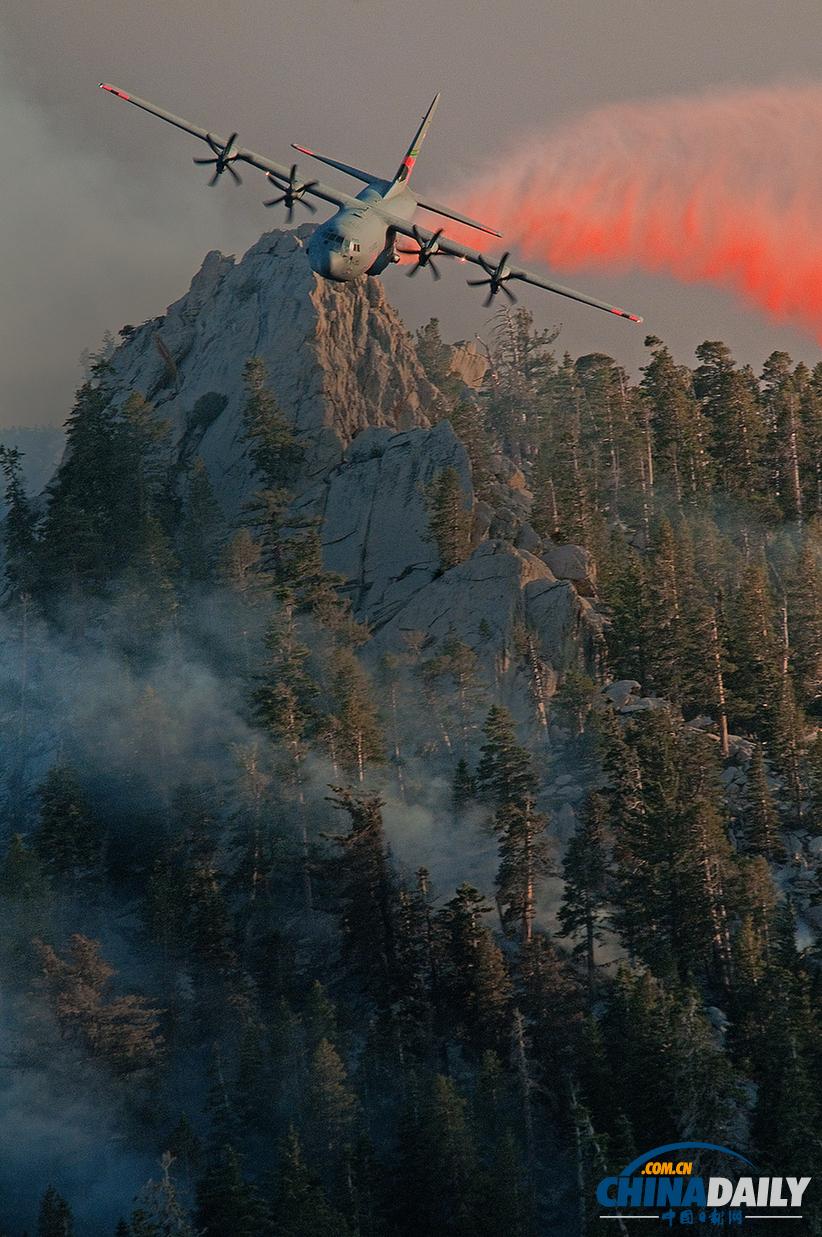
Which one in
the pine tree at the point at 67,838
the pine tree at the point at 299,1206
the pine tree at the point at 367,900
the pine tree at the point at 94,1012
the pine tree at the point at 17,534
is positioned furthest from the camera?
the pine tree at the point at 17,534

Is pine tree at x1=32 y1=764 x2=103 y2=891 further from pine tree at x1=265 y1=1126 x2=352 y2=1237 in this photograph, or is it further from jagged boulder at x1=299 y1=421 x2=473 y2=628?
jagged boulder at x1=299 y1=421 x2=473 y2=628

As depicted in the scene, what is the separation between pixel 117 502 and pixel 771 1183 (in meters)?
66.3

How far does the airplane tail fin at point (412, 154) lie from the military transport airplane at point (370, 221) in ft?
0.43

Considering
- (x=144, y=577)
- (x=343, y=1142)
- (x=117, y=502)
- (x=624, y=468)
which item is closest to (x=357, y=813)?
(x=343, y=1142)

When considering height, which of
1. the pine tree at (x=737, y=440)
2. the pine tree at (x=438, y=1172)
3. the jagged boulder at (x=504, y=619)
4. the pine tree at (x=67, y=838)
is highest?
the pine tree at (x=737, y=440)

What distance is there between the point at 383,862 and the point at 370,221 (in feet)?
92.2

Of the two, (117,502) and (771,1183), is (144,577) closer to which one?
(117,502)

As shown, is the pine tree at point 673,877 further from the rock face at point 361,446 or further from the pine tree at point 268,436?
the pine tree at point 268,436

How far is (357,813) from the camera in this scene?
59.6 meters

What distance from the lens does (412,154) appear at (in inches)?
2514

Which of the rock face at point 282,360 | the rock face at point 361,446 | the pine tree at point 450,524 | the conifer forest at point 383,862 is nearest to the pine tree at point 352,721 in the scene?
the conifer forest at point 383,862

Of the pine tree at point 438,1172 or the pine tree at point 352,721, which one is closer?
the pine tree at point 438,1172

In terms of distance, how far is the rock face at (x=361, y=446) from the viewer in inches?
3219

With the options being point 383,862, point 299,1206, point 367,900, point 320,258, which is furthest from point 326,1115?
point 320,258
